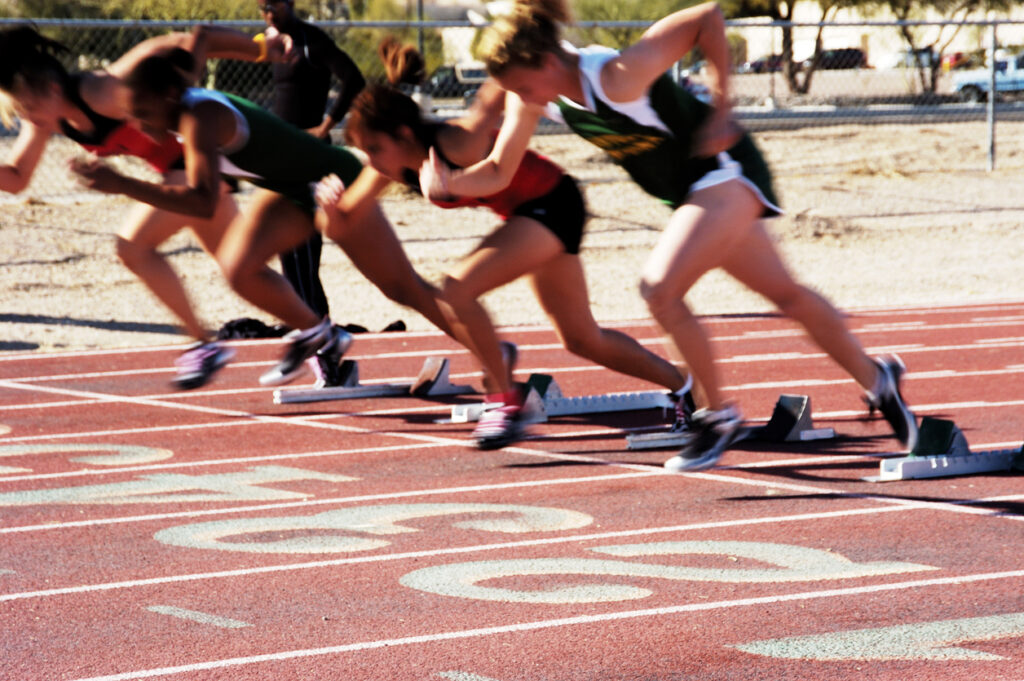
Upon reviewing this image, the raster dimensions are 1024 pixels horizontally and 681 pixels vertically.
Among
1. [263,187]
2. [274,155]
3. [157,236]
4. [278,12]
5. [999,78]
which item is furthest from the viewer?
[999,78]

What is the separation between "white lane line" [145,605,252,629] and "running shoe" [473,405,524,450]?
1.98 m

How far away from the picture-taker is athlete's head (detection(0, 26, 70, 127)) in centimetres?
611

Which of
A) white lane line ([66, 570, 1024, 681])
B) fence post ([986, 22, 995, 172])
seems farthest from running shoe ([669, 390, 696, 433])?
fence post ([986, 22, 995, 172])

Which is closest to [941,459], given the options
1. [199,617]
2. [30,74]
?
[199,617]

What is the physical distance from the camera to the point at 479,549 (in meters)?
5.22

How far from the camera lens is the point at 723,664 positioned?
12.9 ft

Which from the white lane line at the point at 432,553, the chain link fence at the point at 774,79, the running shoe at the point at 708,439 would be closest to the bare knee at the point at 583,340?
the running shoe at the point at 708,439

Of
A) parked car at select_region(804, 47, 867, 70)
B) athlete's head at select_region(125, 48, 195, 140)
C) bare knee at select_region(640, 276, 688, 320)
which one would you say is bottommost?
parked car at select_region(804, 47, 867, 70)

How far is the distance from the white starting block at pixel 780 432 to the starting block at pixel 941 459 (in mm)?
824

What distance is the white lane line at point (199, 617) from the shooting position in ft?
14.2

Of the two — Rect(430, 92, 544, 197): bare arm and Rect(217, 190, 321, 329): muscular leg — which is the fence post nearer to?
Rect(217, 190, 321, 329): muscular leg

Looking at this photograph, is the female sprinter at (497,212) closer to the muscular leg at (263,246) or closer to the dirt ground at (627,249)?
the muscular leg at (263,246)

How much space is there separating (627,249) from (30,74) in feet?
34.7

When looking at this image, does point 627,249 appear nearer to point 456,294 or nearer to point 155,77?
point 456,294
